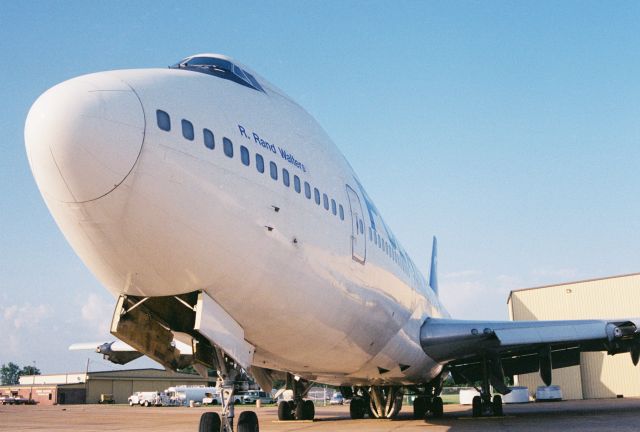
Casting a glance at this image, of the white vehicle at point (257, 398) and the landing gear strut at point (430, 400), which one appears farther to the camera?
the white vehicle at point (257, 398)

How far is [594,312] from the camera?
4422 centimetres

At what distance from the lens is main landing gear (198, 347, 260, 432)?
22.9 ft

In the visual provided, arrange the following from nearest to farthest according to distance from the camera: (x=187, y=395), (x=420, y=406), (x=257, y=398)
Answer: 1. (x=420, y=406)
2. (x=187, y=395)
3. (x=257, y=398)

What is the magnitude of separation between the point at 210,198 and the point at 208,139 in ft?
2.12

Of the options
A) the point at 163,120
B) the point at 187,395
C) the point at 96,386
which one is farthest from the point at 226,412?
the point at 96,386

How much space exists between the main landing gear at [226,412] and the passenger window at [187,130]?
260cm

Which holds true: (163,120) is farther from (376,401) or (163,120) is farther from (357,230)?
(376,401)

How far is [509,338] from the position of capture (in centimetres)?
1530

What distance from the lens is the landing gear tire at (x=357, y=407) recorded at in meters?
21.3

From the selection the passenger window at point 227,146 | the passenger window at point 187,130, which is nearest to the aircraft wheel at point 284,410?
the passenger window at point 227,146

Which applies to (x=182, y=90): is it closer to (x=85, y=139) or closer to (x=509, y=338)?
(x=85, y=139)

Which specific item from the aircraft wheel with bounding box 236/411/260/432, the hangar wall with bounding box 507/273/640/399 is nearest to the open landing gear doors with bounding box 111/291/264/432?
the aircraft wheel with bounding box 236/411/260/432

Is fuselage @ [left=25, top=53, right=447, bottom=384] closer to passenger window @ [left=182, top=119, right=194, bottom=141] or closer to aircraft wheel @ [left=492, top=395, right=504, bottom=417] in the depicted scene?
passenger window @ [left=182, top=119, right=194, bottom=141]

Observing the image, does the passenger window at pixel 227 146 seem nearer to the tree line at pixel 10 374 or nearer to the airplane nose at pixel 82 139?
the airplane nose at pixel 82 139
